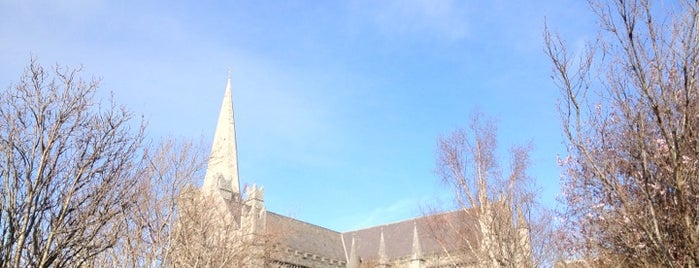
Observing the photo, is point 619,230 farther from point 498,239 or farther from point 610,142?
point 498,239

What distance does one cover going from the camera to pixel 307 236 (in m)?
42.2

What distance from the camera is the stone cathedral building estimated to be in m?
33.8

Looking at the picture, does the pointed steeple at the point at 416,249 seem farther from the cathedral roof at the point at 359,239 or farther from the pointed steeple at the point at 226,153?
the pointed steeple at the point at 226,153

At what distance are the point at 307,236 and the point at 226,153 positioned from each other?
9.36 meters

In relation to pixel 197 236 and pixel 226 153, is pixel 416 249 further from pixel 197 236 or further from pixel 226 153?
pixel 197 236

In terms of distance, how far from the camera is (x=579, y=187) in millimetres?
11688

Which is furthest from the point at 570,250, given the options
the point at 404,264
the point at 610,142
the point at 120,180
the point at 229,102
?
the point at 229,102

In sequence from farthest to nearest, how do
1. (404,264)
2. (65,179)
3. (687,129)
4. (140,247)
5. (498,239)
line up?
(404,264)
(498,239)
(140,247)
(65,179)
(687,129)

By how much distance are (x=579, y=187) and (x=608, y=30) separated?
5155 mm

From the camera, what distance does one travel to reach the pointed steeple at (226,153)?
40537 millimetres

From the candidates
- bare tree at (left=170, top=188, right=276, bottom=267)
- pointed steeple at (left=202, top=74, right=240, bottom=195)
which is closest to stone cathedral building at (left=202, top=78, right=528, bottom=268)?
pointed steeple at (left=202, top=74, right=240, bottom=195)

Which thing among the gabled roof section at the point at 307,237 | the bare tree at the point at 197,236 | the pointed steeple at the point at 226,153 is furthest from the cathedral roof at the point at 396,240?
the bare tree at the point at 197,236

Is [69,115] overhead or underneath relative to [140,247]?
overhead

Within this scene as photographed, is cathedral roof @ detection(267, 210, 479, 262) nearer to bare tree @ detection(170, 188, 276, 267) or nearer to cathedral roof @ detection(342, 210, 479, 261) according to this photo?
cathedral roof @ detection(342, 210, 479, 261)
